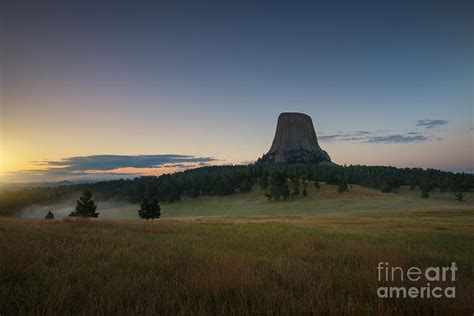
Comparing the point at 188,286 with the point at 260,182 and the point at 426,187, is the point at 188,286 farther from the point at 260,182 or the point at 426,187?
the point at 426,187

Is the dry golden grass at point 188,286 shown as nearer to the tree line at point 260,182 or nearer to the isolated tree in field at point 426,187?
the tree line at point 260,182

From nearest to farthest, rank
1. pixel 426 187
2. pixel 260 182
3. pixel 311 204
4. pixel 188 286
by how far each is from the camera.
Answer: pixel 188 286 < pixel 311 204 < pixel 426 187 < pixel 260 182

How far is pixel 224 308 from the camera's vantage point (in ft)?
12.8

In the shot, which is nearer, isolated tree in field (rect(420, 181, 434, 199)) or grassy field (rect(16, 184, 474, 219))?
grassy field (rect(16, 184, 474, 219))

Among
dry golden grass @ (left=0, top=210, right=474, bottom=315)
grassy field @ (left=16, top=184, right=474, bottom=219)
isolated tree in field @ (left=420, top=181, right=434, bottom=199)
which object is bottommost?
grassy field @ (left=16, top=184, right=474, bottom=219)

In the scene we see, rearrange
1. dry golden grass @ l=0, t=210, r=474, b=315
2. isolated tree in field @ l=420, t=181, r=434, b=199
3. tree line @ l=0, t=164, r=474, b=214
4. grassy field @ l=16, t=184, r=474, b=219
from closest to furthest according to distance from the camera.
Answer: dry golden grass @ l=0, t=210, r=474, b=315 → grassy field @ l=16, t=184, r=474, b=219 → isolated tree in field @ l=420, t=181, r=434, b=199 → tree line @ l=0, t=164, r=474, b=214

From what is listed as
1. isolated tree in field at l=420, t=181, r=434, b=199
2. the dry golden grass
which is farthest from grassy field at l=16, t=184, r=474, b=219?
the dry golden grass

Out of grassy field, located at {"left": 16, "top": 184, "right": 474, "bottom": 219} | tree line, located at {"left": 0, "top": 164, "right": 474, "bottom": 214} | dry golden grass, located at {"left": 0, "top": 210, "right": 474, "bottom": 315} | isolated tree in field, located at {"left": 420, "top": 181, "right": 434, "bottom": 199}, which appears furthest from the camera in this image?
tree line, located at {"left": 0, "top": 164, "right": 474, "bottom": 214}

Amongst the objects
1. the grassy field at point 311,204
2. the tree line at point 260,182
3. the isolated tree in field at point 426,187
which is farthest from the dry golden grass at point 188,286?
the isolated tree in field at point 426,187

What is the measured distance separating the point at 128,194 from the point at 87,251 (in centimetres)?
14261

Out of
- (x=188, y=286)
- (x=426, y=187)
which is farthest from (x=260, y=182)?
(x=188, y=286)

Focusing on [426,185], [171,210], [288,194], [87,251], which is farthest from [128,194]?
[87,251]

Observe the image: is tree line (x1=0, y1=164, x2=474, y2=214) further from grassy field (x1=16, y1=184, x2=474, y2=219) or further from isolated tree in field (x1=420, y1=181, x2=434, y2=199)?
grassy field (x1=16, y1=184, x2=474, y2=219)

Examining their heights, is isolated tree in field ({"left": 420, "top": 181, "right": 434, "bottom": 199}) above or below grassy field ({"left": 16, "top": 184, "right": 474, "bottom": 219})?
above
